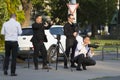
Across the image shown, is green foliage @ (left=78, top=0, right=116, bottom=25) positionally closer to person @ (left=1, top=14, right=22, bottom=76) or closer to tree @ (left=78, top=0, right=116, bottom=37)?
tree @ (left=78, top=0, right=116, bottom=37)

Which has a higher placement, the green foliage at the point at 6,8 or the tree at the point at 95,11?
the green foliage at the point at 6,8

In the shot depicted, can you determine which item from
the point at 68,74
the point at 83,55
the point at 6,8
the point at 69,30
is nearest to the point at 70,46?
Answer: the point at 69,30

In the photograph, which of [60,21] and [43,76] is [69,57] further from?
[60,21]

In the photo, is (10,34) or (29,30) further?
(29,30)

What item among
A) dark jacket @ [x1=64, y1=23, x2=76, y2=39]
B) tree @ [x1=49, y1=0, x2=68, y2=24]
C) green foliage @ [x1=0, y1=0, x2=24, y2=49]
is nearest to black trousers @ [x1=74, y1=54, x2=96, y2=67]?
dark jacket @ [x1=64, y1=23, x2=76, y2=39]

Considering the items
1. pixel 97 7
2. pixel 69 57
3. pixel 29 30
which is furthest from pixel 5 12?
pixel 97 7

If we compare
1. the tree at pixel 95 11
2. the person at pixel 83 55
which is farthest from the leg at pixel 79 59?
the tree at pixel 95 11

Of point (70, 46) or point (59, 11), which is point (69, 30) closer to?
point (70, 46)

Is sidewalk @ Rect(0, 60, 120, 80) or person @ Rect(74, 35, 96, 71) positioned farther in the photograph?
person @ Rect(74, 35, 96, 71)

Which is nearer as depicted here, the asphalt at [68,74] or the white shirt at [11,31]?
the asphalt at [68,74]

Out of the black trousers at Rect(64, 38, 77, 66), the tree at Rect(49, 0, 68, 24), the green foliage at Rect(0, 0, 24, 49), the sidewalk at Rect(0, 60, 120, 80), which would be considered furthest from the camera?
the tree at Rect(49, 0, 68, 24)

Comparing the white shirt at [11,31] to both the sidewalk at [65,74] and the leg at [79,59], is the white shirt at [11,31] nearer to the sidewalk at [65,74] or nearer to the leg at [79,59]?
the sidewalk at [65,74]

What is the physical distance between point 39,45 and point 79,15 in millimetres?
54913

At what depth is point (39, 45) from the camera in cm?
1680
